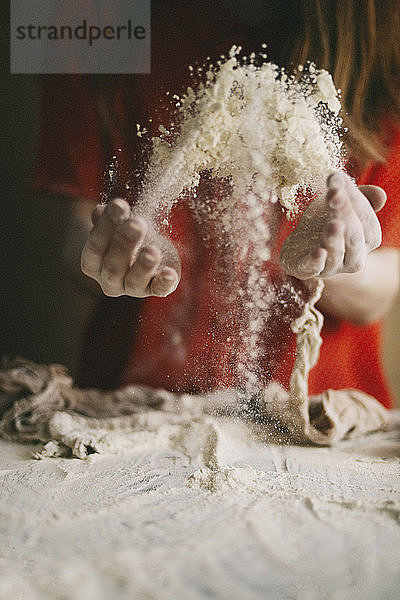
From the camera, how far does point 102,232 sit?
0.51 meters

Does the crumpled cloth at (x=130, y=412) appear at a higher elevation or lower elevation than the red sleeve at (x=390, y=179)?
lower

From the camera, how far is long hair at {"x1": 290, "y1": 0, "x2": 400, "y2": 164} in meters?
0.62

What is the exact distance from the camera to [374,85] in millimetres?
667

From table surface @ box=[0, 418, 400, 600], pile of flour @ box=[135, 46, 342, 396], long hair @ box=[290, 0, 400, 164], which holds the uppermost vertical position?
long hair @ box=[290, 0, 400, 164]

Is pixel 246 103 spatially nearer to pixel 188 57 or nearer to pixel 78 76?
pixel 188 57

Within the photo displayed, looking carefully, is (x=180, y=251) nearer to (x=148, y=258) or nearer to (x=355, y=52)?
(x=148, y=258)

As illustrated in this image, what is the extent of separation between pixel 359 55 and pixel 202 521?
21.3 inches

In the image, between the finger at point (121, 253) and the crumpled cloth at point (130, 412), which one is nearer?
the finger at point (121, 253)

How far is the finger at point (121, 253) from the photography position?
489 mm

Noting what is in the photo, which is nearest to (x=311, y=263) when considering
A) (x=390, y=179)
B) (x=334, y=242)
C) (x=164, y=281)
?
(x=334, y=242)

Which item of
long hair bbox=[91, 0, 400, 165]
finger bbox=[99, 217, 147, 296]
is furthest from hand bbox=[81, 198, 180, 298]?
long hair bbox=[91, 0, 400, 165]

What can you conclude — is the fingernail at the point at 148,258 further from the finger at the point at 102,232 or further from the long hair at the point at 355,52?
the long hair at the point at 355,52

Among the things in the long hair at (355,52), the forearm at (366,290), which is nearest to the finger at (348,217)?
the long hair at (355,52)

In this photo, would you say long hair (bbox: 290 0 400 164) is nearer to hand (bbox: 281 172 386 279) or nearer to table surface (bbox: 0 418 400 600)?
hand (bbox: 281 172 386 279)
